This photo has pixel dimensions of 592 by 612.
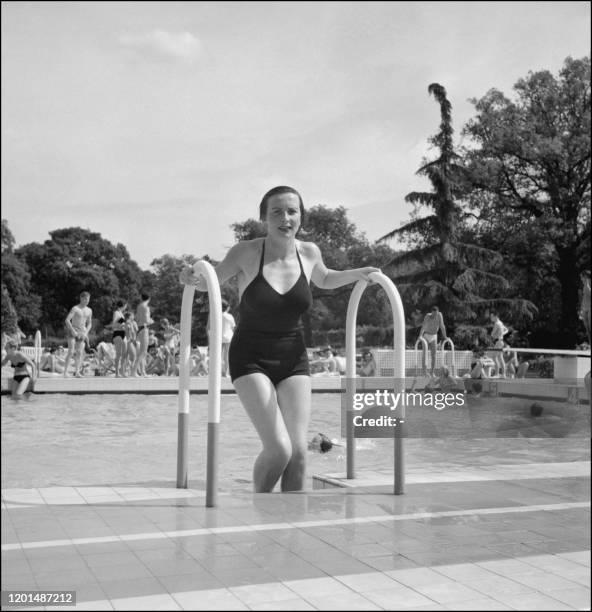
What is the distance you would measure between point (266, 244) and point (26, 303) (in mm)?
52336

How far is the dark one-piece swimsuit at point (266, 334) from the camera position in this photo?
4.56 meters

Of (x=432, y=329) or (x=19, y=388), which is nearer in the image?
(x=19, y=388)

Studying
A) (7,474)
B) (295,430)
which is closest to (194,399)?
(7,474)

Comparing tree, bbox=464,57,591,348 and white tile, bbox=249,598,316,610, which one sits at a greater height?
tree, bbox=464,57,591,348

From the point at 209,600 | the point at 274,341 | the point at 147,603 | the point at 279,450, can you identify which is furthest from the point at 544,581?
the point at 274,341

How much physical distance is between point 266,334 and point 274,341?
6 cm

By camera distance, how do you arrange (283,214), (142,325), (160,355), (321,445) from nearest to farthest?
(283,214)
(321,445)
(142,325)
(160,355)

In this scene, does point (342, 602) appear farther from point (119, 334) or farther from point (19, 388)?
point (119, 334)

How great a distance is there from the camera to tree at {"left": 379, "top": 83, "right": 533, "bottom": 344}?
28703 mm

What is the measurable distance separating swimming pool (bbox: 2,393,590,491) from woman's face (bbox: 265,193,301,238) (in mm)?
1794

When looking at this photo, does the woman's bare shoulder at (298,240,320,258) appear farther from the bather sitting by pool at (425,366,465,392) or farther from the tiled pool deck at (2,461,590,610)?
the bather sitting by pool at (425,366,465,392)

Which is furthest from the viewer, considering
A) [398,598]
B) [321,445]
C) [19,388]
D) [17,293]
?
[17,293]

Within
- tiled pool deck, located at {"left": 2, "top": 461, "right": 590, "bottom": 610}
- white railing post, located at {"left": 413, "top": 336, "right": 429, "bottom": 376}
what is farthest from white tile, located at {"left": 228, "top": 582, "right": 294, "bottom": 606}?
white railing post, located at {"left": 413, "top": 336, "right": 429, "bottom": 376}

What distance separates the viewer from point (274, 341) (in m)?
4.58
